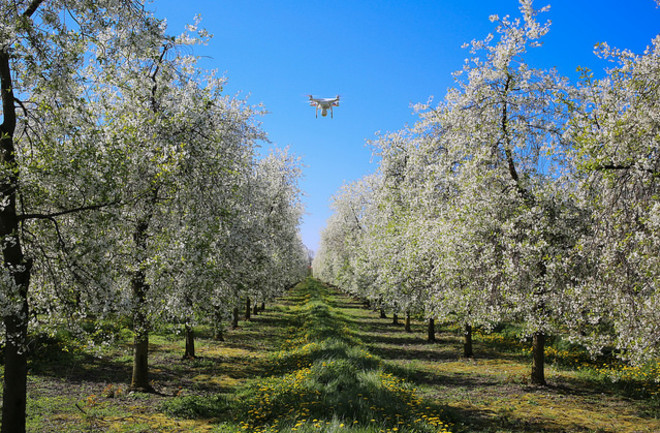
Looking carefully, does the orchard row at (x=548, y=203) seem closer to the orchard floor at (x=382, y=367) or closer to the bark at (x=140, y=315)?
the orchard floor at (x=382, y=367)

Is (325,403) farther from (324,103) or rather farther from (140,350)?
(324,103)

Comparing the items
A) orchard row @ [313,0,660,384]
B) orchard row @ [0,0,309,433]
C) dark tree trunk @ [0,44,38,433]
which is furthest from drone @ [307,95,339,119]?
dark tree trunk @ [0,44,38,433]

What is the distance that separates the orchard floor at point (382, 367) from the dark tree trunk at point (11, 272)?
164 centimetres

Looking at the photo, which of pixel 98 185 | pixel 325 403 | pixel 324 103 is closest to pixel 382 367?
pixel 325 403

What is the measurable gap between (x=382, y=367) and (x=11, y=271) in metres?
11.7

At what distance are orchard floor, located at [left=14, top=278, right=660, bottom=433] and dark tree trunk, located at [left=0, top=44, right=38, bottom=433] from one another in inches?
64.5

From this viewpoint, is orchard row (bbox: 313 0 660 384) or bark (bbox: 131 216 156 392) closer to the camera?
orchard row (bbox: 313 0 660 384)

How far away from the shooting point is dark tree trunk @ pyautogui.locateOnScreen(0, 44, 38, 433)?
7418mm

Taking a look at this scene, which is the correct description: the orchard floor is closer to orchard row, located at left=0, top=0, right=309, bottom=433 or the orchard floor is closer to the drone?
orchard row, located at left=0, top=0, right=309, bottom=433

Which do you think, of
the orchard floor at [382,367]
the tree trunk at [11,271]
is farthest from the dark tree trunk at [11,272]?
the orchard floor at [382,367]

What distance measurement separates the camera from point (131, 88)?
1206 cm

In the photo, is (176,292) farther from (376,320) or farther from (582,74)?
(376,320)

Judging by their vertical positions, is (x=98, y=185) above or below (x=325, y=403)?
above

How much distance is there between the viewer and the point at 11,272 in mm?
7309
